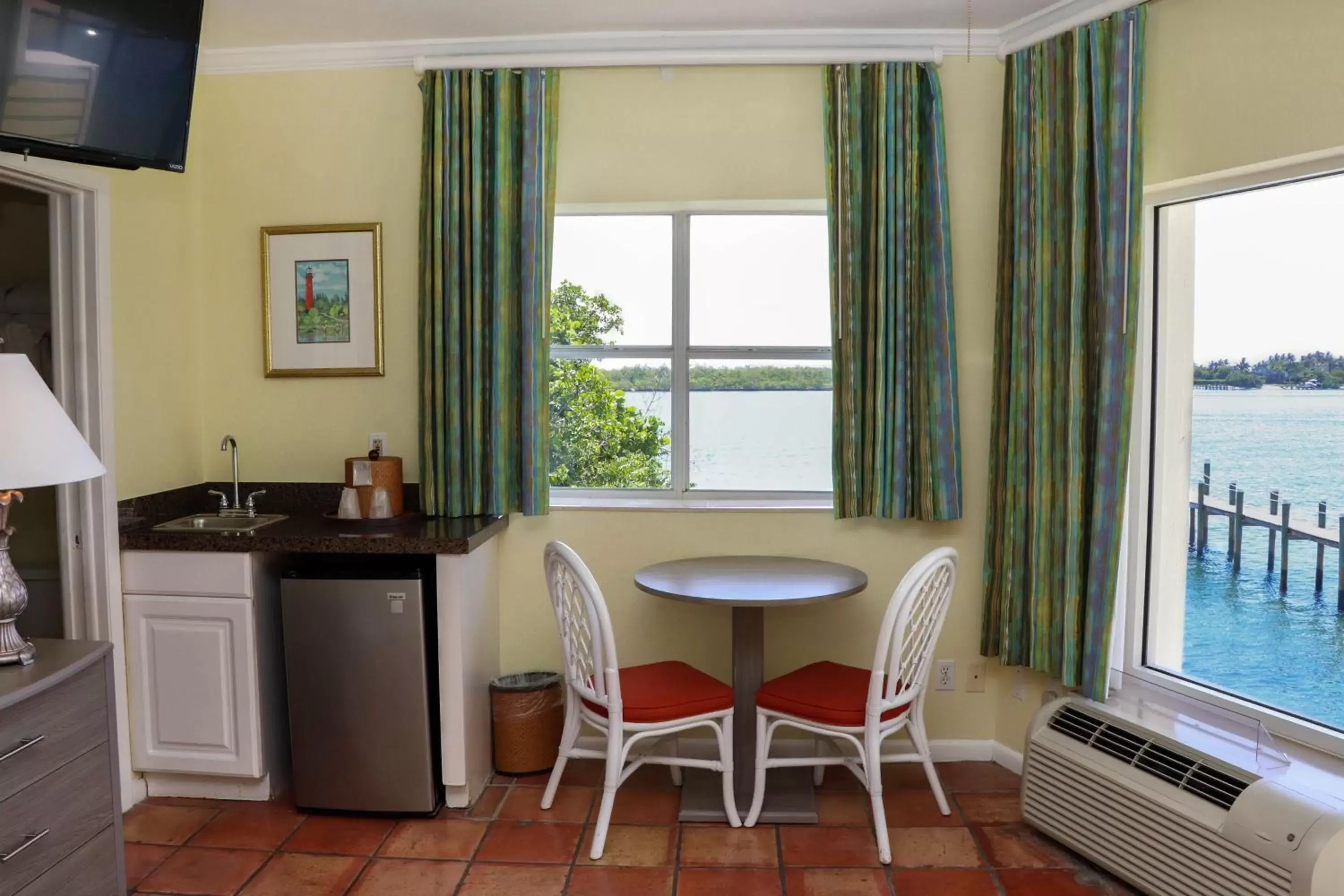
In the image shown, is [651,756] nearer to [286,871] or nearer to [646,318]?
[286,871]

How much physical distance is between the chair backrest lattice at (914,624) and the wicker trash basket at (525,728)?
113 cm

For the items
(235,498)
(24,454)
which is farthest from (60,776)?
(235,498)

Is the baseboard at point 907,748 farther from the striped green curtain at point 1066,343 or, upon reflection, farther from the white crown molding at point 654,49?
the white crown molding at point 654,49

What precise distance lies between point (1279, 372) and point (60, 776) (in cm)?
318

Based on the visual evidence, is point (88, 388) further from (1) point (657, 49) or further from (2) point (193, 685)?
(1) point (657, 49)

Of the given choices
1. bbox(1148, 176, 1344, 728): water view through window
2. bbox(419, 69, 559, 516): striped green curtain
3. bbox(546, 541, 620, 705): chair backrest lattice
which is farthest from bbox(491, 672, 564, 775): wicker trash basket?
bbox(1148, 176, 1344, 728): water view through window

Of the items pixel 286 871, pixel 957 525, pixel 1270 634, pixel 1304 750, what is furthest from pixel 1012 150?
pixel 286 871

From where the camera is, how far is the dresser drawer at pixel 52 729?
193cm

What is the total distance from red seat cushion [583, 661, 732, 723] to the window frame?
1.25 meters

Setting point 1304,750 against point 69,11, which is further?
point 1304,750

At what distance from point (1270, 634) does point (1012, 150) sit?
5.36 ft

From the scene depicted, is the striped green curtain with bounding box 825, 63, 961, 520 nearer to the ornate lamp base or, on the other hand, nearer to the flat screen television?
the flat screen television

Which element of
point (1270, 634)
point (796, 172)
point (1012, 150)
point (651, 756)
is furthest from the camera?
point (796, 172)

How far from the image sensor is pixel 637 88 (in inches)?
127
